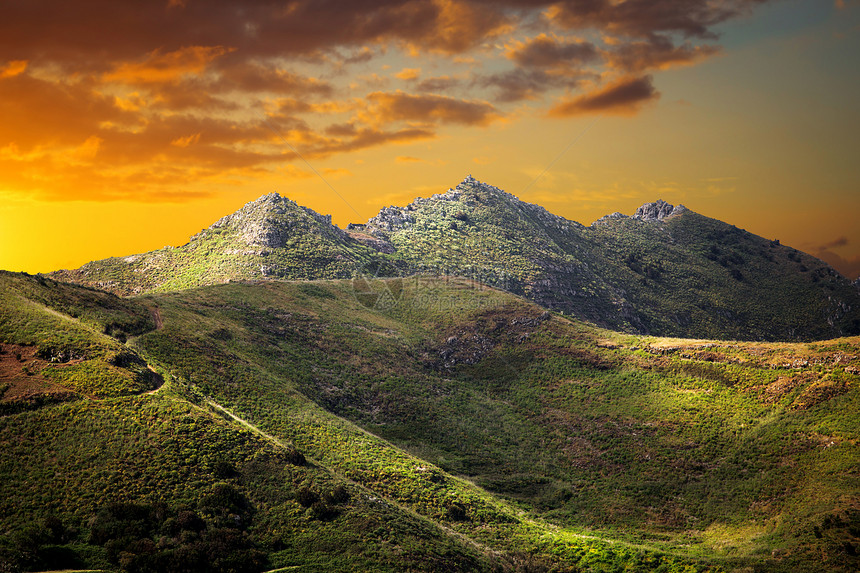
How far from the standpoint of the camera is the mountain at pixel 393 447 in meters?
43.8

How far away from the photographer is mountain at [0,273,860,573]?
144ft

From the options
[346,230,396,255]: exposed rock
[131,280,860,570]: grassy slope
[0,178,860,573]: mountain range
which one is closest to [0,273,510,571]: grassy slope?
[0,178,860,573]: mountain range

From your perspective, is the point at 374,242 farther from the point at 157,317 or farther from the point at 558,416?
the point at 558,416

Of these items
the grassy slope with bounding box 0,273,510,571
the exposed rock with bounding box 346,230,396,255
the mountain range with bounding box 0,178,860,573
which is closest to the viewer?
the grassy slope with bounding box 0,273,510,571

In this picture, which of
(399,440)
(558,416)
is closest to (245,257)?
(399,440)

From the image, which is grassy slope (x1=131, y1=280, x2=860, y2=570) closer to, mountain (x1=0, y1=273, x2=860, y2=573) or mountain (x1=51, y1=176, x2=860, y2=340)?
mountain (x1=0, y1=273, x2=860, y2=573)

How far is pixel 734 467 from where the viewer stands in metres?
62.0

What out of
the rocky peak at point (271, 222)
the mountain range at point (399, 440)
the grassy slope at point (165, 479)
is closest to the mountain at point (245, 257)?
the rocky peak at point (271, 222)

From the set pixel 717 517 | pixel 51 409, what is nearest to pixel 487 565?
pixel 717 517

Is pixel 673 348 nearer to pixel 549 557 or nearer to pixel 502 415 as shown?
pixel 502 415

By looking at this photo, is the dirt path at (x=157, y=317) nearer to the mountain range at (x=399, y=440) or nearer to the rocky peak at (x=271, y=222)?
the mountain range at (x=399, y=440)

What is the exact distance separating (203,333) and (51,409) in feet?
102

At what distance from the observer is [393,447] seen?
69938 mm

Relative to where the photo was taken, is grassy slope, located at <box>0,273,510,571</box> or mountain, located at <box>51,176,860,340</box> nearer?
grassy slope, located at <box>0,273,510,571</box>
